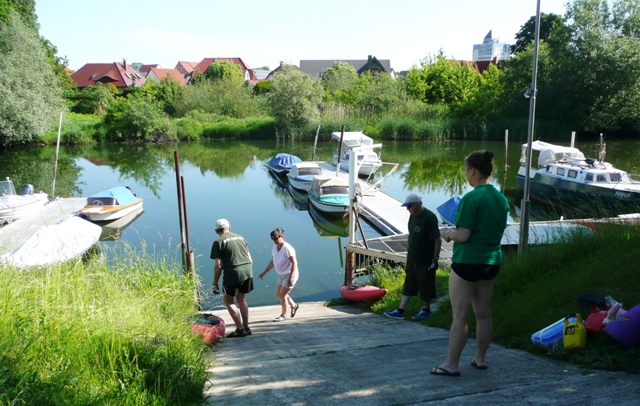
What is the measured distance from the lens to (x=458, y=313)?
4293mm

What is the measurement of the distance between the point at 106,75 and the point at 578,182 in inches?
3026

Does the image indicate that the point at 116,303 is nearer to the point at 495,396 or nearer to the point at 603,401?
the point at 495,396

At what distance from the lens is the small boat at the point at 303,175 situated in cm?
2958

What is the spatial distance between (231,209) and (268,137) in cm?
3430

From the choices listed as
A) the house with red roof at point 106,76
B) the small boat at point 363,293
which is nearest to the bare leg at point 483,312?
the small boat at point 363,293

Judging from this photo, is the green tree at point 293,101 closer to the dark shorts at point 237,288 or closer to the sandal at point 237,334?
the dark shorts at point 237,288

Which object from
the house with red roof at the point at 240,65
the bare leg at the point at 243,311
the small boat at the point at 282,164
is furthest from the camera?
the house with red roof at the point at 240,65

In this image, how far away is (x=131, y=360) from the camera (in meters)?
4.08

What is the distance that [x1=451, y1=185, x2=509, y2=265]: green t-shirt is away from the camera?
4141 mm

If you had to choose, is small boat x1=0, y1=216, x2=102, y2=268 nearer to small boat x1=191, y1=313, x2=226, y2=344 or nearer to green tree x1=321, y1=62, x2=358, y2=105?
small boat x1=191, y1=313, x2=226, y2=344

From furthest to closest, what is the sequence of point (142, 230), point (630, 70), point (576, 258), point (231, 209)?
point (630, 70) → point (231, 209) → point (142, 230) → point (576, 258)

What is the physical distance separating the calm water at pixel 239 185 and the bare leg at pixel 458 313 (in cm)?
609

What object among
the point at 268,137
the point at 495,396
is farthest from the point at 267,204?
the point at 268,137

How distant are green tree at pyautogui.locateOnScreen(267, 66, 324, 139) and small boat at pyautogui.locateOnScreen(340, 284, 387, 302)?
47.1 m
